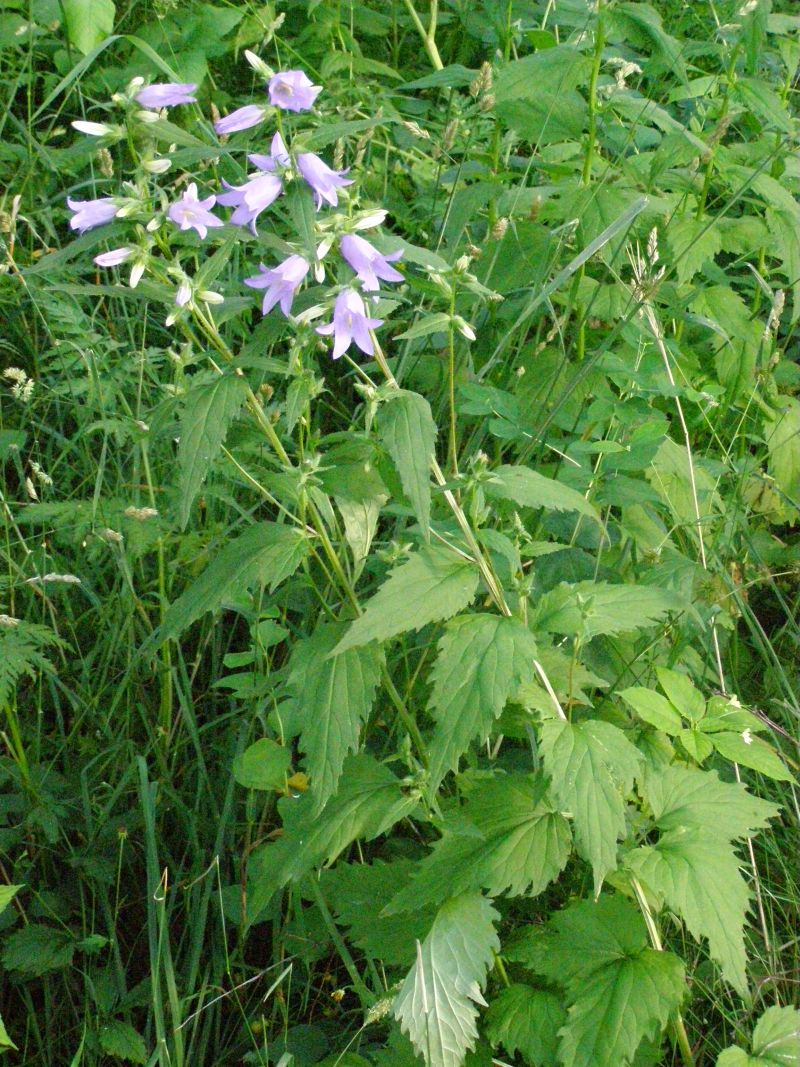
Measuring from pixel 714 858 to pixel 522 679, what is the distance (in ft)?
1.51

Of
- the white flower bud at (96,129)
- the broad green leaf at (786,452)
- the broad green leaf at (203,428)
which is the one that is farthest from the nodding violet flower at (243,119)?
the broad green leaf at (786,452)

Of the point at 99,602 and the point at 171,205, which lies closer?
the point at 171,205

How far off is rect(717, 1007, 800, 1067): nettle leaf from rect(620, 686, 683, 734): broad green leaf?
1.52ft

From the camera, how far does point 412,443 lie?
4.62 ft

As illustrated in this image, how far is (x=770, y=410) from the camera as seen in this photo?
9.35ft

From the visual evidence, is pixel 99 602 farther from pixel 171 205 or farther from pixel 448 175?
pixel 448 175

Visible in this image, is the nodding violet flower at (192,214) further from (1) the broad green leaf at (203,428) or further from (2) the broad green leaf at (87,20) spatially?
(2) the broad green leaf at (87,20)

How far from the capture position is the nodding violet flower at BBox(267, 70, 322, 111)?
1349 mm

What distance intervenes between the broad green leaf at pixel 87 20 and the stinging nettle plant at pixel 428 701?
151cm

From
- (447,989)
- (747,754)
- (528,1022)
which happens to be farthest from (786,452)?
(447,989)

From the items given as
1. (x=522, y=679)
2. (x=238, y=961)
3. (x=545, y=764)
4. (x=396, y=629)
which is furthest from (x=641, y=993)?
(x=238, y=961)

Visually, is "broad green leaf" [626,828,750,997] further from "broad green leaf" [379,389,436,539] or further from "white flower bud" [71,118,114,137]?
"white flower bud" [71,118,114,137]

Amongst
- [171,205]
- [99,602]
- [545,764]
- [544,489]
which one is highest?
[171,205]

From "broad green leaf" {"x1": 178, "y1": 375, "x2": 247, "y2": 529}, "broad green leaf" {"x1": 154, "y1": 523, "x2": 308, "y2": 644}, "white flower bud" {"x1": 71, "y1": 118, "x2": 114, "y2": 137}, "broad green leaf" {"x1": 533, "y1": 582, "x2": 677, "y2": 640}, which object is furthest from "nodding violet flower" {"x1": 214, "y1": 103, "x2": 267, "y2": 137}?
"broad green leaf" {"x1": 533, "y1": 582, "x2": 677, "y2": 640}
